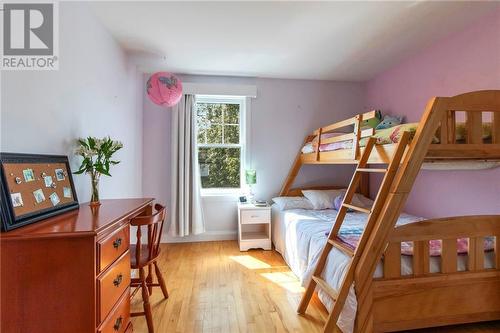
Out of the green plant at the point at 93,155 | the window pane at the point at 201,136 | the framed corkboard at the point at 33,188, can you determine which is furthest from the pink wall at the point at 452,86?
the framed corkboard at the point at 33,188

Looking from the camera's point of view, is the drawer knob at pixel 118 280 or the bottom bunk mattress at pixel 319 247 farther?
the bottom bunk mattress at pixel 319 247

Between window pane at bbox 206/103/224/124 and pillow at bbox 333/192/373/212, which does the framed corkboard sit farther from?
pillow at bbox 333/192/373/212

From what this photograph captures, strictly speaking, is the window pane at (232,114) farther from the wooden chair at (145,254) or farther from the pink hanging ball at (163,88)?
the wooden chair at (145,254)

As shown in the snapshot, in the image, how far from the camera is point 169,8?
6.72ft

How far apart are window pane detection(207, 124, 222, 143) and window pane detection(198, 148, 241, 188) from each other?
14cm

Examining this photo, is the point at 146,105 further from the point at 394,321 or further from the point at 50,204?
the point at 394,321

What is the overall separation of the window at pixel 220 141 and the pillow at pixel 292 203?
69 cm

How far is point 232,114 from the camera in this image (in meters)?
3.84

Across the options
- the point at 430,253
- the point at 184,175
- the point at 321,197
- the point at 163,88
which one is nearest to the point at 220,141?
the point at 184,175

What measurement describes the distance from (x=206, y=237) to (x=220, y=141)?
4.65 ft

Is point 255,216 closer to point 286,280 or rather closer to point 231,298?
point 286,280

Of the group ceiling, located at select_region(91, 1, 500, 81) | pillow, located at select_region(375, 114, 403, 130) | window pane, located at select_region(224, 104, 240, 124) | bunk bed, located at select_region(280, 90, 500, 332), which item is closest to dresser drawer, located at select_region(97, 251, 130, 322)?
bunk bed, located at select_region(280, 90, 500, 332)

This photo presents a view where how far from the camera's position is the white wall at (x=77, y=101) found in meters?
1.33

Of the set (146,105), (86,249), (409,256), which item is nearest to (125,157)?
(146,105)
